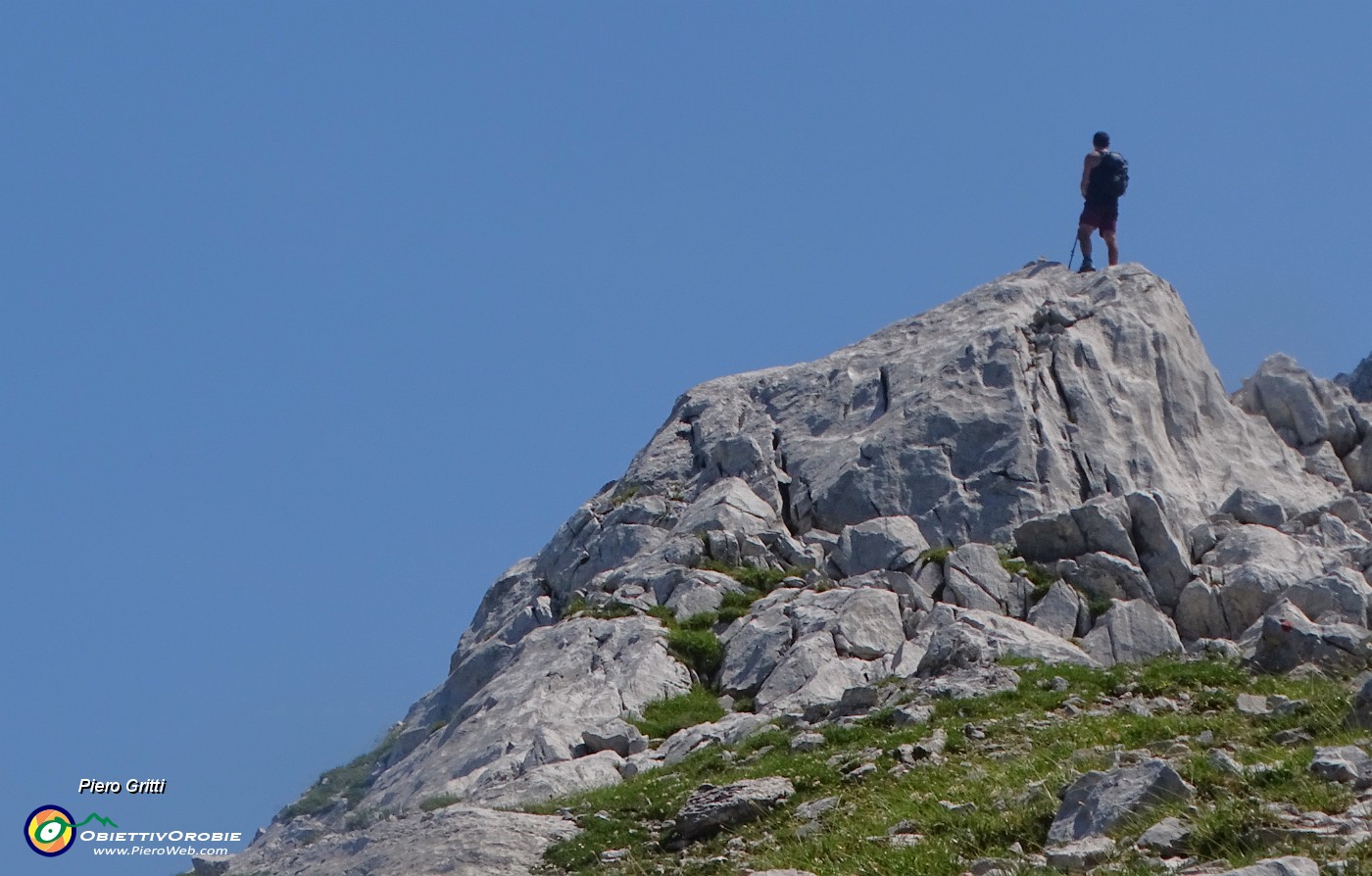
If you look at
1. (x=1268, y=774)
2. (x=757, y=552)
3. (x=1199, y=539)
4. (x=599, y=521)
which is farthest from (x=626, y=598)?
(x=1268, y=774)

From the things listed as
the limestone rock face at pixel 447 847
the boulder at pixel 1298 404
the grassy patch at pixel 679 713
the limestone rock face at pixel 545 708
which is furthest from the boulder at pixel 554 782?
the boulder at pixel 1298 404

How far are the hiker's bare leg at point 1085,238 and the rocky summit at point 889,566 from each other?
1075 mm

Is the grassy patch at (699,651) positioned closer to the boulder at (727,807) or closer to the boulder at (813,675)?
the boulder at (813,675)

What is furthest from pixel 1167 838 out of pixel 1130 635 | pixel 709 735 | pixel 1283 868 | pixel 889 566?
pixel 889 566

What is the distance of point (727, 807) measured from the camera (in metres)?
19.4

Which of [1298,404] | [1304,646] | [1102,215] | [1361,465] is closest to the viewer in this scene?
[1304,646]

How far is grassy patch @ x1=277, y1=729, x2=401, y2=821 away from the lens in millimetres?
36844

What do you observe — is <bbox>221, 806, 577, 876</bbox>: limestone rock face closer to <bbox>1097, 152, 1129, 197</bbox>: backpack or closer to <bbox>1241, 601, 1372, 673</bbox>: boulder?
<bbox>1241, 601, 1372, 673</bbox>: boulder

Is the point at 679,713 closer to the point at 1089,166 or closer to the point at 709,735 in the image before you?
the point at 709,735

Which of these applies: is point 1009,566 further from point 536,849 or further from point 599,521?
point 536,849

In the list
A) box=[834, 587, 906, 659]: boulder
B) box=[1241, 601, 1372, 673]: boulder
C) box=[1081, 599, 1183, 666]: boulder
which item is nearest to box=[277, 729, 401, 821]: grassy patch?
box=[834, 587, 906, 659]: boulder

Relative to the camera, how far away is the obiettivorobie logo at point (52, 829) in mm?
30391

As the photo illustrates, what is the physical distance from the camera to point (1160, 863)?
1231 cm

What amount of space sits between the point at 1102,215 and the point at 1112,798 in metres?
36.1
